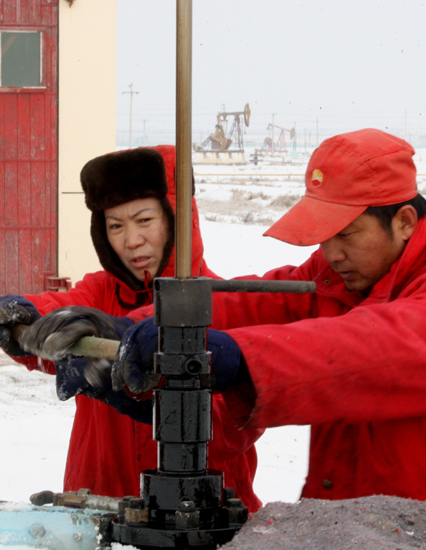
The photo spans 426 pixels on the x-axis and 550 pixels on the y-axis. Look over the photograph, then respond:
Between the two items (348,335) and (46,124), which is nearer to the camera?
(348,335)

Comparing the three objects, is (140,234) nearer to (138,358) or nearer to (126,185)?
(126,185)

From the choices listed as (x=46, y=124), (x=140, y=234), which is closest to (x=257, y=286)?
(x=140, y=234)

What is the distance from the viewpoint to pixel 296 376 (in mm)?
946

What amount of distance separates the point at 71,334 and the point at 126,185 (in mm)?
932

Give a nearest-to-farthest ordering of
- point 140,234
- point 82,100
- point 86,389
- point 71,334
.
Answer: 1. point 71,334
2. point 86,389
3. point 140,234
4. point 82,100

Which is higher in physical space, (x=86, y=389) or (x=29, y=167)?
(x=29, y=167)

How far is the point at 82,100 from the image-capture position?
6.24 m

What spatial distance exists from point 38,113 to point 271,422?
6.01m

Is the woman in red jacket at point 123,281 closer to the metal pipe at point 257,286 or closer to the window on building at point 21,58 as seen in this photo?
the metal pipe at point 257,286

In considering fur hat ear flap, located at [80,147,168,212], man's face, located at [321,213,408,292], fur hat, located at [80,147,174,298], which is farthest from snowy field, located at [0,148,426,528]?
man's face, located at [321,213,408,292]

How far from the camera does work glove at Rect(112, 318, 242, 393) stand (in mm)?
912

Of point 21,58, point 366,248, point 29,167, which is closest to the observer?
point 366,248

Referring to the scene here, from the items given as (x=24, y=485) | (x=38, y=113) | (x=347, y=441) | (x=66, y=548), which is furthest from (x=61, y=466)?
(x=38, y=113)

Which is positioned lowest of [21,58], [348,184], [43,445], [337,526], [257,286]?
[43,445]
